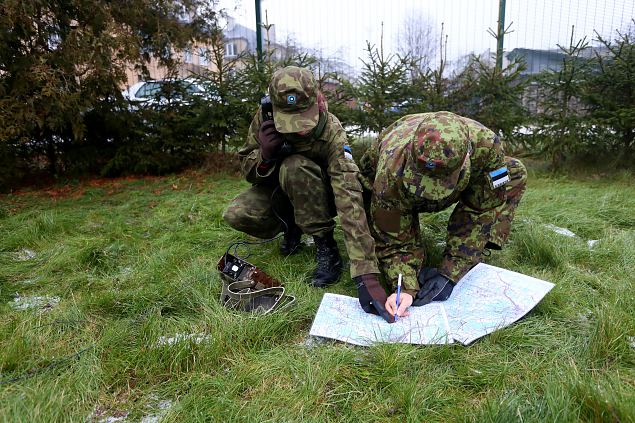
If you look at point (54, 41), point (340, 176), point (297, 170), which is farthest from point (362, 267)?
point (54, 41)

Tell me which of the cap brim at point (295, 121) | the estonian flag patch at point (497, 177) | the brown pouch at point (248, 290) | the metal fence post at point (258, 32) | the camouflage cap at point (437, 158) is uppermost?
the metal fence post at point (258, 32)

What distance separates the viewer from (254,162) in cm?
258

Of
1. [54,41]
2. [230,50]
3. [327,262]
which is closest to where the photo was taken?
[327,262]

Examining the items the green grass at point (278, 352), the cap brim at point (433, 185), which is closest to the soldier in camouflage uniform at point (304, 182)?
the green grass at point (278, 352)

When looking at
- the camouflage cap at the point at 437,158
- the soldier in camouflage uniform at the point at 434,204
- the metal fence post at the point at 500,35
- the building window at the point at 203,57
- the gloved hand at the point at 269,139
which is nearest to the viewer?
the camouflage cap at the point at 437,158

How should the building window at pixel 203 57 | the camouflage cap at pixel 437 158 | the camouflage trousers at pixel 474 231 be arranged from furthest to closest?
1. the building window at pixel 203 57
2. the camouflage trousers at pixel 474 231
3. the camouflage cap at pixel 437 158

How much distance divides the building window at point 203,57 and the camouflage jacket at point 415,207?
428 cm

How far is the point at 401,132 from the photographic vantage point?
231 cm

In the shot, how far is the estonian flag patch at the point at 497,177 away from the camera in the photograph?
2219 mm

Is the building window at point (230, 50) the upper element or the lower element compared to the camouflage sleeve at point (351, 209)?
upper

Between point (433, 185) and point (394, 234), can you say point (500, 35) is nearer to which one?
point (394, 234)

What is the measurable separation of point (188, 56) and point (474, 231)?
495 centimetres

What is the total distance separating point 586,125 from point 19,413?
608 cm

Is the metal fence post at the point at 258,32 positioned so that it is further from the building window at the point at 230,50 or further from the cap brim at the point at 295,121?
the cap brim at the point at 295,121
